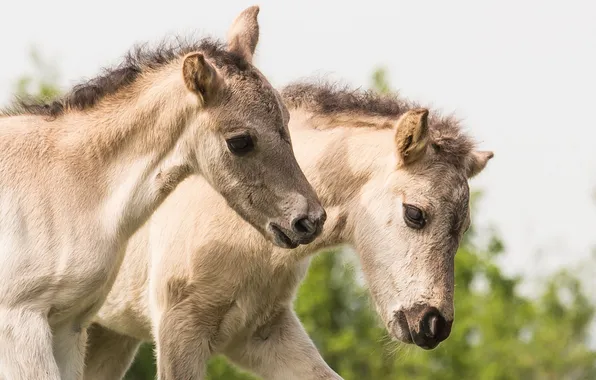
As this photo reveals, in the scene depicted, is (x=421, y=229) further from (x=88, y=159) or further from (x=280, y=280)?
(x=88, y=159)

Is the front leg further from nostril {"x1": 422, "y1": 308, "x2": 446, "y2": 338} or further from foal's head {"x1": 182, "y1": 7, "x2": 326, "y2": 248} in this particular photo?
foal's head {"x1": 182, "y1": 7, "x2": 326, "y2": 248}

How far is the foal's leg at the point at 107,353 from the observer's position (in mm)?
11719

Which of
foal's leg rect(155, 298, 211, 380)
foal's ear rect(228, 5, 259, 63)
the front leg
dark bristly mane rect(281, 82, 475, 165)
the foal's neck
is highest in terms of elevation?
foal's ear rect(228, 5, 259, 63)

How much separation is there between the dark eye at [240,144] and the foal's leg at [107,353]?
152 inches

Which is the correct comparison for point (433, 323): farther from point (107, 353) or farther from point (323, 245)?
point (107, 353)

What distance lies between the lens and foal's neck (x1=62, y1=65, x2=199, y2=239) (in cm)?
850

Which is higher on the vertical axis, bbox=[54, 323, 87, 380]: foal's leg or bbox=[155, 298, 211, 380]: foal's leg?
bbox=[54, 323, 87, 380]: foal's leg

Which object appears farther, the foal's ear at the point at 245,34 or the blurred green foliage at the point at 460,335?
the blurred green foliage at the point at 460,335

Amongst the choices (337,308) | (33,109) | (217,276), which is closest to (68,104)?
(33,109)

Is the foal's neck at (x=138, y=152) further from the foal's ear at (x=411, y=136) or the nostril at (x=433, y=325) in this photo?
the nostril at (x=433, y=325)

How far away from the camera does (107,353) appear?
464 inches

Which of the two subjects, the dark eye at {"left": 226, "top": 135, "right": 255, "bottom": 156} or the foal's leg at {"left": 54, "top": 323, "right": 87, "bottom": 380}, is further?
the foal's leg at {"left": 54, "top": 323, "right": 87, "bottom": 380}

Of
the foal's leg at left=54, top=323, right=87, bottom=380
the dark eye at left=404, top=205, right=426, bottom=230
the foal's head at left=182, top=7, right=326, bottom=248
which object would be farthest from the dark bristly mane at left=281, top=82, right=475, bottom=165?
the foal's leg at left=54, top=323, right=87, bottom=380

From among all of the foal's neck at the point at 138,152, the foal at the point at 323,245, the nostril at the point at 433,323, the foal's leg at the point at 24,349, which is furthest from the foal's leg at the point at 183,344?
the nostril at the point at 433,323
